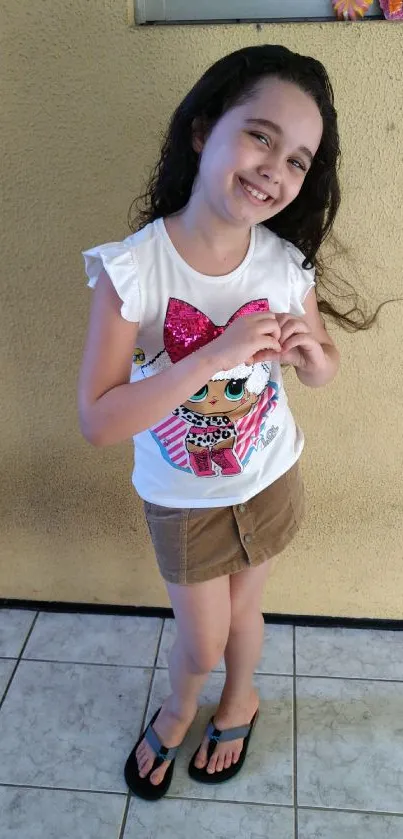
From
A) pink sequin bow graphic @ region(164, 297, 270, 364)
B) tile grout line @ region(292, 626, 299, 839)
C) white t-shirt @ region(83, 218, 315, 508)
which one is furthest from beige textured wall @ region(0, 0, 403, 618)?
pink sequin bow graphic @ region(164, 297, 270, 364)

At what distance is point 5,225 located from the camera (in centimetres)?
118

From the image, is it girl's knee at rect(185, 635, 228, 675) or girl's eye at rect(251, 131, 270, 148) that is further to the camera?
girl's knee at rect(185, 635, 228, 675)

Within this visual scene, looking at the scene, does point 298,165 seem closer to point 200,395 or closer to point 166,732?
point 200,395

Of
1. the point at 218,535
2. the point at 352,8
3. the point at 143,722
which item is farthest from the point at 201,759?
the point at 352,8

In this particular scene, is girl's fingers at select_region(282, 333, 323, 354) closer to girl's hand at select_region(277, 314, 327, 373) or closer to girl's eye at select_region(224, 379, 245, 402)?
girl's hand at select_region(277, 314, 327, 373)

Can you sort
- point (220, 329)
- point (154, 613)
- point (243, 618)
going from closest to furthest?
point (220, 329) < point (243, 618) < point (154, 613)

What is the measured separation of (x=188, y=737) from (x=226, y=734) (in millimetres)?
94

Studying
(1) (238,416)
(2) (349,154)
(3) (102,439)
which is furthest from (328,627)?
(2) (349,154)

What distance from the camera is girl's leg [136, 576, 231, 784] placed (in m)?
1.11

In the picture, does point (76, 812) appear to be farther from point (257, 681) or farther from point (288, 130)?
point (288, 130)

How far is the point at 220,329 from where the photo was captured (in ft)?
3.07

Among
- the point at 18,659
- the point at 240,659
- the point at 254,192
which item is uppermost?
the point at 254,192

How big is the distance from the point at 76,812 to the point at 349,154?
120cm

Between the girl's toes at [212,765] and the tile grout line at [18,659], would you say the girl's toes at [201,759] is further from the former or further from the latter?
the tile grout line at [18,659]
